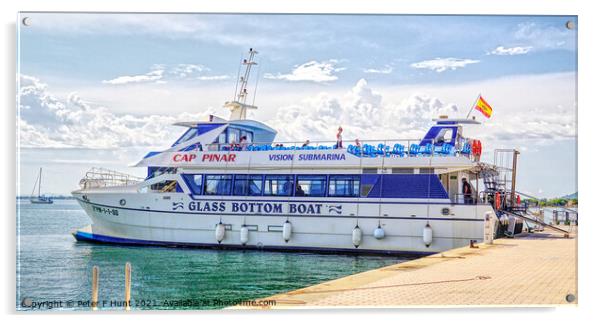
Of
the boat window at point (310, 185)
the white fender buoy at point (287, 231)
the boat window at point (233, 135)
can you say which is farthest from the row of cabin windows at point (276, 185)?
the boat window at point (233, 135)

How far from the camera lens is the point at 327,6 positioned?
12.8m

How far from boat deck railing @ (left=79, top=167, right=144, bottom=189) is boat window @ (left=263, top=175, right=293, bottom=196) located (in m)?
4.77

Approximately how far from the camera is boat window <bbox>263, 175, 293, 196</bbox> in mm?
22219

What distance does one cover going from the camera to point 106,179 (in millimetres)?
24594

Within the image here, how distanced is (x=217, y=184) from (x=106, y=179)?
4.27 m

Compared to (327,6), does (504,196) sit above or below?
below

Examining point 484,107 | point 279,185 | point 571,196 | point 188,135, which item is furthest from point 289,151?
point 571,196

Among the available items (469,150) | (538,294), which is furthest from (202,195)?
(538,294)

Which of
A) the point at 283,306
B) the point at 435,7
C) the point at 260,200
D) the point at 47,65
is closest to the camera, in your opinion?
the point at 283,306

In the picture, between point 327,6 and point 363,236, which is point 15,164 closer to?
point 327,6

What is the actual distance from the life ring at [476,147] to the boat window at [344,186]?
3489 millimetres

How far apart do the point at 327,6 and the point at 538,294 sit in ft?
19.7

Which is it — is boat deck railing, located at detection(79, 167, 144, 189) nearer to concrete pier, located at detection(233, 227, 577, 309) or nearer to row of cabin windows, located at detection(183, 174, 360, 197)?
row of cabin windows, located at detection(183, 174, 360, 197)

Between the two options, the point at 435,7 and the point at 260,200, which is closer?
the point at 435,7
